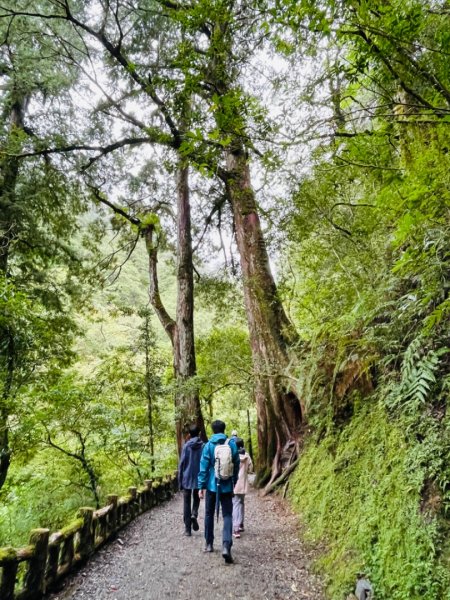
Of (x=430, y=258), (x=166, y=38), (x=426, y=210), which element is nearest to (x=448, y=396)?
(x=430, y=258)

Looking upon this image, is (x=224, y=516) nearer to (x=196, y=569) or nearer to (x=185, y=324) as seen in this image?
(x=196, y=569)

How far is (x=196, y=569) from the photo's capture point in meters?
3.75

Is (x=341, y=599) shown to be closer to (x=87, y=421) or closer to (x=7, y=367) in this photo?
(x=87, y=421)

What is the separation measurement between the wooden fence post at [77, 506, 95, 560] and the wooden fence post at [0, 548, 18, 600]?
116 cm

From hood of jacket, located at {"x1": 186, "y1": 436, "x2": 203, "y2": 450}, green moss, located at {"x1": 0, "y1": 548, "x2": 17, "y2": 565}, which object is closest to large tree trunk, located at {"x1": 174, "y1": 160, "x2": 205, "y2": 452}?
hood of jacket, located at {"x1": 186, "y1": 436, "x2": 203, "y2": 450}

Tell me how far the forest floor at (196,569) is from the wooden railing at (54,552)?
14 centimetres

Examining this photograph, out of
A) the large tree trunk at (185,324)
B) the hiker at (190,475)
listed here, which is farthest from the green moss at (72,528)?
the large tree trunk at (185,324)

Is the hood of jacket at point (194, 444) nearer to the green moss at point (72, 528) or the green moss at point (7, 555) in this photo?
the green moss at point (72, 528)

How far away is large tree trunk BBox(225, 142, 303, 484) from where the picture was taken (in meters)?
7.40

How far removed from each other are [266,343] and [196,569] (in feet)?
14.9

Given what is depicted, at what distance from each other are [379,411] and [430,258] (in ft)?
6.13

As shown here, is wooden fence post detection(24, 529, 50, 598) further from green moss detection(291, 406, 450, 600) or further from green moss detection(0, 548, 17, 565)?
green moss detection(291, 406, 450, 600)

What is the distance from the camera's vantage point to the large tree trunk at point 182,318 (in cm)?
938

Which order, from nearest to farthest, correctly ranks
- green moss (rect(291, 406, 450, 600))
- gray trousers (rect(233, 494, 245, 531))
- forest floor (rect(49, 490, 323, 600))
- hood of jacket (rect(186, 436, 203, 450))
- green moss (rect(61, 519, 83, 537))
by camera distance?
1. green moss (rect(291, 406, 450, 600))
2. forest floor (rect(49, 490, 323, 600))
3. green moss (rect(61, 519, 83, 537))
4. gray trousers (rect(233, 494, 245, 531))
5. hood of jacket (rect(186, 436, 203, 450))
